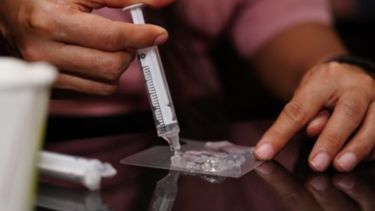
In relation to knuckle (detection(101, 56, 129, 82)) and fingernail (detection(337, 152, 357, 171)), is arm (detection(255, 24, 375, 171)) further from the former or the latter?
knuckle (detection(101, 56, 129, 82))

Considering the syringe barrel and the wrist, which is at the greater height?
the syringe barrel

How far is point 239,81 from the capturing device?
1.27 meters

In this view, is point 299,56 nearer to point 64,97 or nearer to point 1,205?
point 64,97

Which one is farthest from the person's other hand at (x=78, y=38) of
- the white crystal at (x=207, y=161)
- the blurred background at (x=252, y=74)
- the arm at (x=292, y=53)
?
the arm at (x=292, y=53)

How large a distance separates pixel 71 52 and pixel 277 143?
0.24m

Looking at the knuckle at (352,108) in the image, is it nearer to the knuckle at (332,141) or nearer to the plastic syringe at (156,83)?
the knuckle at (332,141)

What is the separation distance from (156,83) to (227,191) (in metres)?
0.14

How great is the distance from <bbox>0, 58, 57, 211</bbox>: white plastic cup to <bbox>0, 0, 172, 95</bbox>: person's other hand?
0.29 m

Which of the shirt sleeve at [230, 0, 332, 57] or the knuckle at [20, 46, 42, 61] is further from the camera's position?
the shirt sleeve at [230, 0, 332, 57]

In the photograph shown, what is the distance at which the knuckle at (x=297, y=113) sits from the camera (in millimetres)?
627

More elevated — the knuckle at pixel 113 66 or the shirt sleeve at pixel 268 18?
the knuckle at pixel 113 66

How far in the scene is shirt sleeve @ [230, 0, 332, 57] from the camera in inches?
42.4

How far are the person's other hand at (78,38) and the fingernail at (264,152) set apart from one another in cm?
15

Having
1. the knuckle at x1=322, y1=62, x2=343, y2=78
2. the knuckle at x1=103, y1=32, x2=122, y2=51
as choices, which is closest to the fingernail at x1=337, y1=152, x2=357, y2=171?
the knuckle at x1=322, y1=62, x2=343, y2=78
